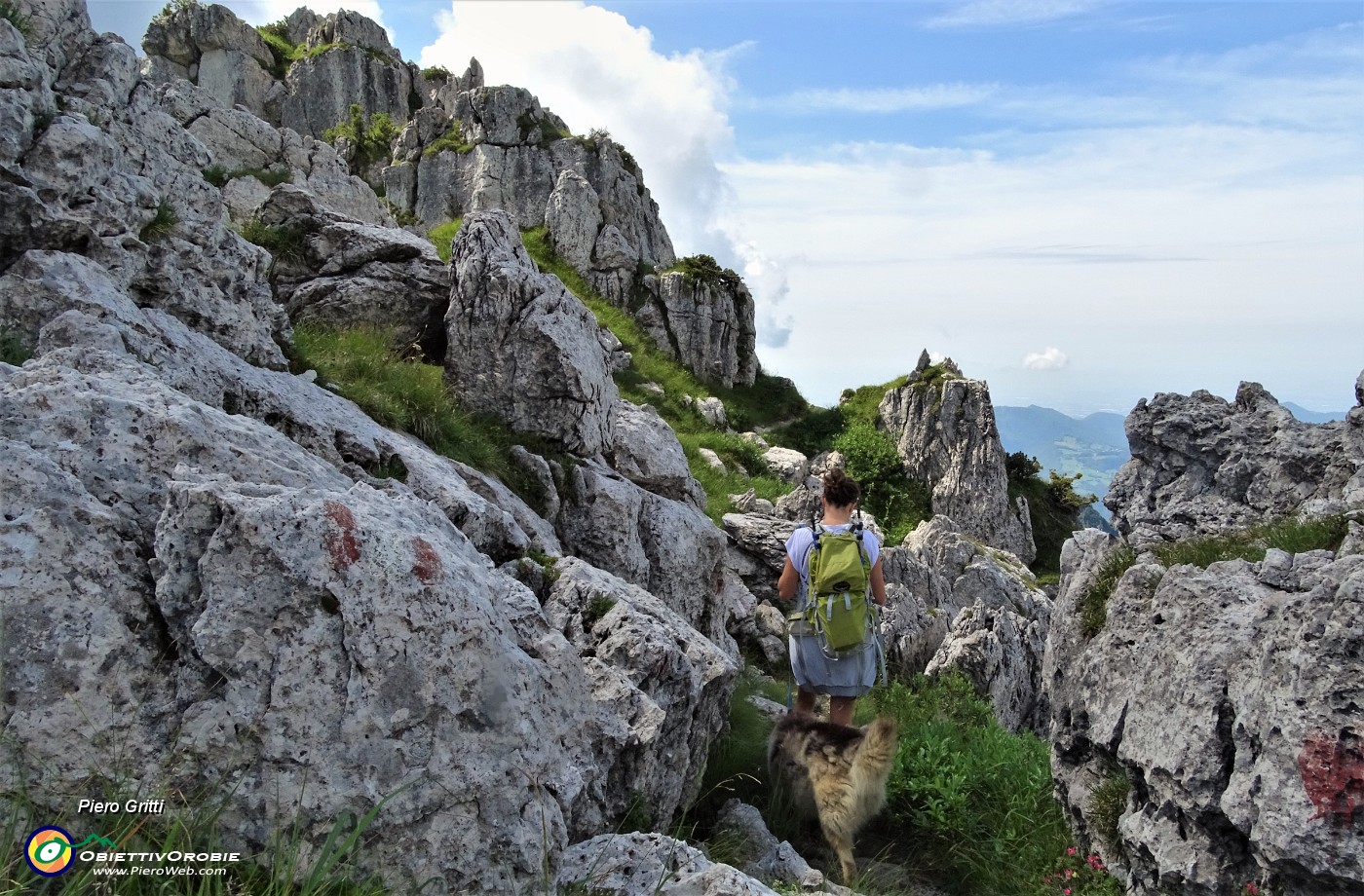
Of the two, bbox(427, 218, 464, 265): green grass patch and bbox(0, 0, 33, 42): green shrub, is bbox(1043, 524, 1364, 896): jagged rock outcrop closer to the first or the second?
bbox(0, 0, 33, 42): green shrub

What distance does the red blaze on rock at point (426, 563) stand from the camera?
5.00 metres

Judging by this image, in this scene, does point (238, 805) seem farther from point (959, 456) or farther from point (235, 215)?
point (959, 456)

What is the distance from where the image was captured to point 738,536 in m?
20.3

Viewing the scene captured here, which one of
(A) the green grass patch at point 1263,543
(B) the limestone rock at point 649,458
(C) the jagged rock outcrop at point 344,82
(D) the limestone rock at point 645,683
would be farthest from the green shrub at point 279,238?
(C) the jagged rock outcrop at point 344,82

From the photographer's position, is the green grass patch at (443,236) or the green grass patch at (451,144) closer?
the green grass patch at (443,236)

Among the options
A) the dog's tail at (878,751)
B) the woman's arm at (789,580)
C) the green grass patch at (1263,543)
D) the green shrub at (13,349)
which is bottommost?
the dog's tail at (878,751)

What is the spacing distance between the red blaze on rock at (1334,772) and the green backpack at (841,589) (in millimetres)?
3970

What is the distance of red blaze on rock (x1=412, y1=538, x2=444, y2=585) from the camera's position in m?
5.00

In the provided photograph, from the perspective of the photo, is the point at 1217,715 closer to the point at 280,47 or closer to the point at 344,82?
the point at 344,82

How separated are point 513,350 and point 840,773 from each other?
8373mm

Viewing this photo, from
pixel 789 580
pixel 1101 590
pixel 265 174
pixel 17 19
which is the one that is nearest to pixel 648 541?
pixel 789 580

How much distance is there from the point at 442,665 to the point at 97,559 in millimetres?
2060

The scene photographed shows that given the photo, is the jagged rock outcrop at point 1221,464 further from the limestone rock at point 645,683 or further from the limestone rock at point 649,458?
the limestone rock at point 649,458

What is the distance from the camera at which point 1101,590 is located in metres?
8.67
